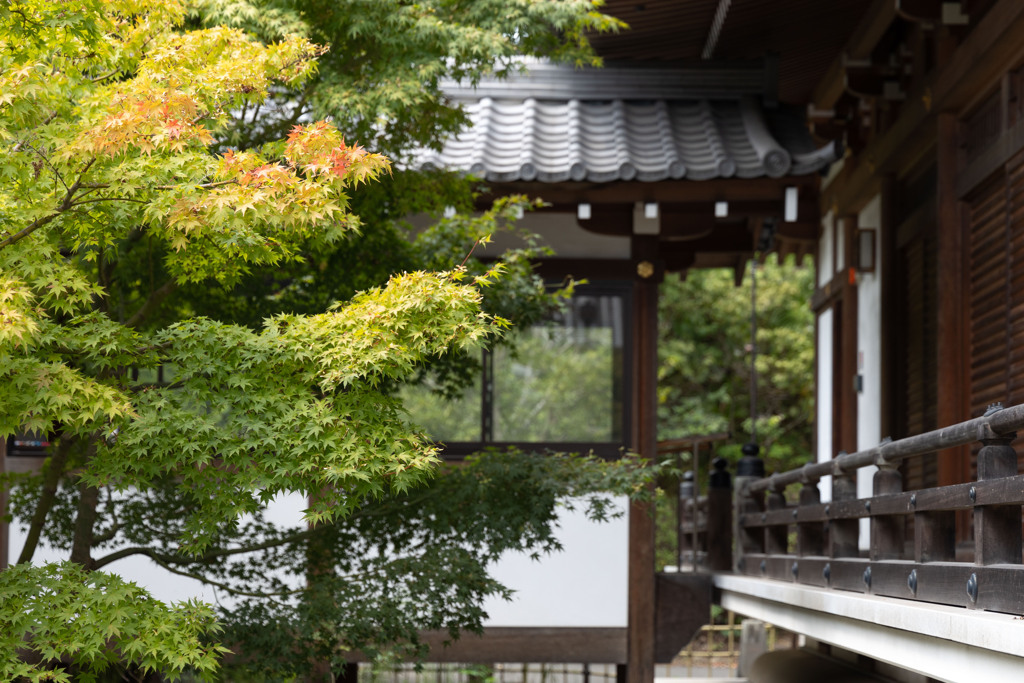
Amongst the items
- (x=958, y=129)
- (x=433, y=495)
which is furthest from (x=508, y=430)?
(x=958, y=129)

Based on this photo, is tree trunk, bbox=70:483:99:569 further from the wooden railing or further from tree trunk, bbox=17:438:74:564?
the wooden railing

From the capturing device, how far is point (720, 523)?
974 cm

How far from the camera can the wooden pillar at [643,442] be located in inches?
347

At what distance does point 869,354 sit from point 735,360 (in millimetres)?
11618

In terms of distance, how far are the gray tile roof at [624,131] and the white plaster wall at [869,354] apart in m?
1.18

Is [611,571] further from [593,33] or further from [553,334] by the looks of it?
[593,33]

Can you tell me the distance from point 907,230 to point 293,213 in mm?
5770

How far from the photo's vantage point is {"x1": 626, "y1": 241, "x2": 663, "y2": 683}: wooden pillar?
28.9 ft

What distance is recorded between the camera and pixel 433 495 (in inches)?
258

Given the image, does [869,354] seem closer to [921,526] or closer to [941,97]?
[941,97]

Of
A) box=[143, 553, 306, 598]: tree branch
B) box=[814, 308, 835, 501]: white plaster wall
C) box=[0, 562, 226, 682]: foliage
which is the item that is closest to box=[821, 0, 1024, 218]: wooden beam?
box=[814, 308, 835, 501]: white plaster wall

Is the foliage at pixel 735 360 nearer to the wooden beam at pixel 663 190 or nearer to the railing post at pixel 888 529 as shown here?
the wooden beam at pixel 663 190

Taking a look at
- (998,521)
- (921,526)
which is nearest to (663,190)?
(921,526)

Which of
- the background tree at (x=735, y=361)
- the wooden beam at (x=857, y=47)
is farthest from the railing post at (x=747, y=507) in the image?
the background tree at (x=735, y=361)
